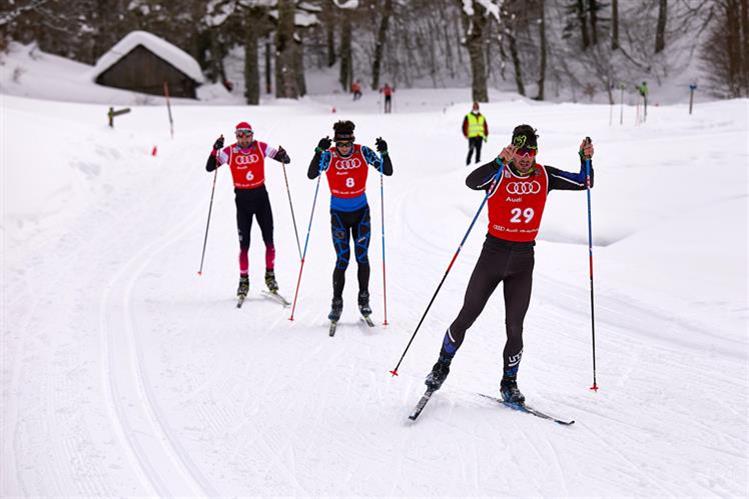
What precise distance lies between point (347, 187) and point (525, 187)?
8.18 feet

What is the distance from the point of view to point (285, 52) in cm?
3059

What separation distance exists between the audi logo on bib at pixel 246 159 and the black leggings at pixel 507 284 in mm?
3888

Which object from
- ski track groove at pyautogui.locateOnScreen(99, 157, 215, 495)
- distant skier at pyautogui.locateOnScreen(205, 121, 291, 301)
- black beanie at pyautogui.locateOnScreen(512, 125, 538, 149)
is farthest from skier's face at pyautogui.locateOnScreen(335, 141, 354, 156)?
ski track groove at pyautogui.locateOnScreen(99, 157, 215, 495)

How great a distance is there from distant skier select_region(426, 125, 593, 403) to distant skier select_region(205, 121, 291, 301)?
146 inches

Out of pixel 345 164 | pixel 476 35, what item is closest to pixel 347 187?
pixel 345 164

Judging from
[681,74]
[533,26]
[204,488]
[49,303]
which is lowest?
[204,488]

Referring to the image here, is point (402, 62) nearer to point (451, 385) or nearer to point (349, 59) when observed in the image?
point (349, 59)

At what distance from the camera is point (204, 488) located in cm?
432

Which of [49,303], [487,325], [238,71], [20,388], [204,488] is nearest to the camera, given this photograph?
[204,488]

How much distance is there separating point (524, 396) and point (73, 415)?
3.56 m

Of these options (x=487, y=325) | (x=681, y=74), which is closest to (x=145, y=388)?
(x=487, y=325)

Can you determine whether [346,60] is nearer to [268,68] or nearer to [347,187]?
[268,68]

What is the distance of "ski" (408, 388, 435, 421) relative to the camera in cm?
515

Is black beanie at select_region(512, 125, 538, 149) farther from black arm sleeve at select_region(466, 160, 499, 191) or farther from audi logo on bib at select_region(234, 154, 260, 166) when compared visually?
audi logo on bib at select_region(234, 154, 260, 166)
